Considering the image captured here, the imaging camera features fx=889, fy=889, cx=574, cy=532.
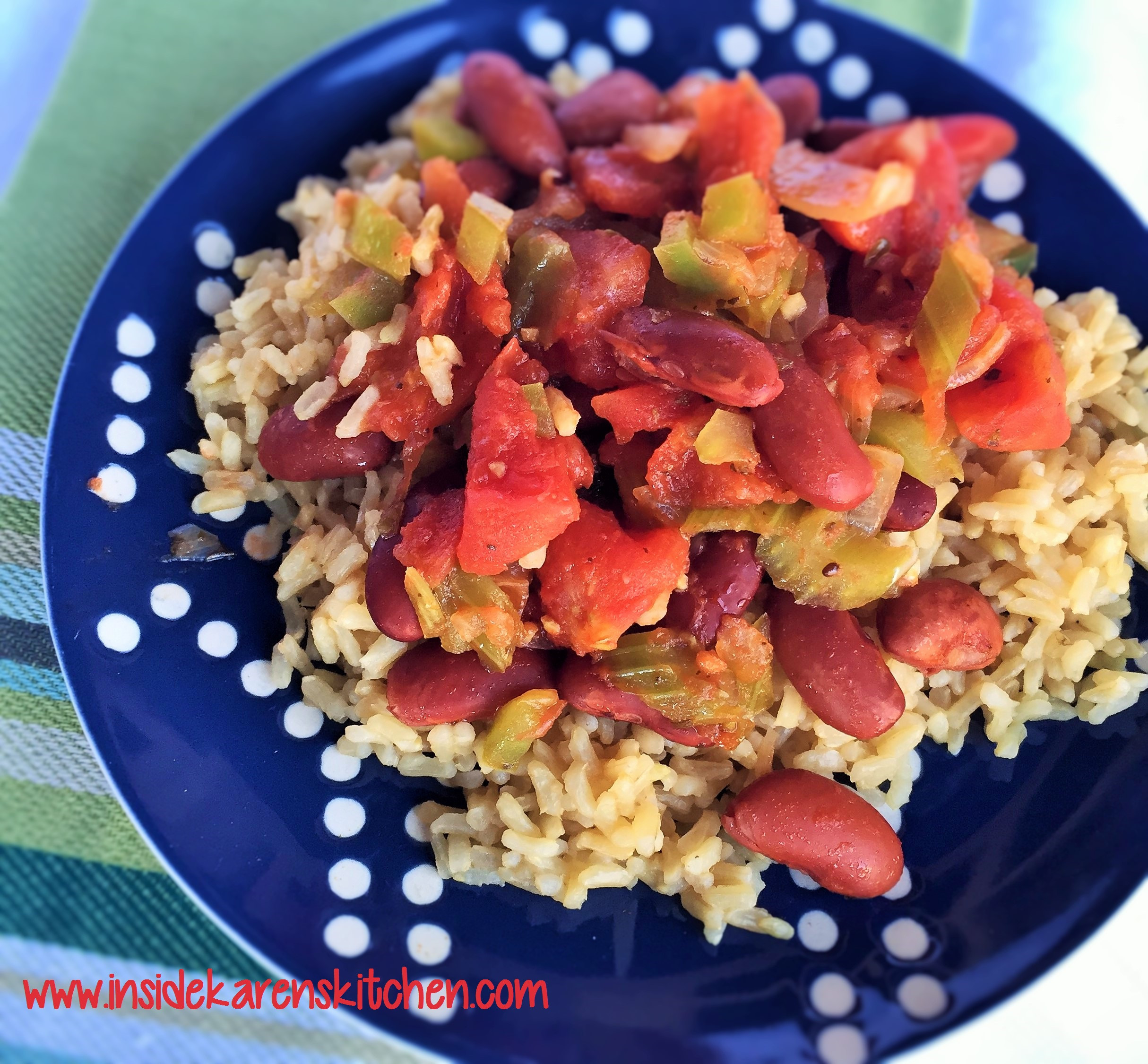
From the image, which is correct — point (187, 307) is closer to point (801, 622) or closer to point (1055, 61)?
point (801, 622)

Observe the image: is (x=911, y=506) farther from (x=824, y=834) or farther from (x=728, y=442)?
(x=824, y=834)

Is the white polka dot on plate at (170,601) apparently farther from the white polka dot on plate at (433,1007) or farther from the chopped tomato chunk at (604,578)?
the white polka dot on plate at (433,1007)

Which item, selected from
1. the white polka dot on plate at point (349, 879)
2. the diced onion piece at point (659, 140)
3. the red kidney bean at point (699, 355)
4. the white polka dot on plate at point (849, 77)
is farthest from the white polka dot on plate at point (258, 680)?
the white polka dot on plate at point (849, 77)

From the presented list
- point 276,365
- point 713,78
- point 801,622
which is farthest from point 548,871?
point 713,78

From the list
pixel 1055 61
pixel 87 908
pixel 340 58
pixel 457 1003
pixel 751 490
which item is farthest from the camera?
pixel 1055 61

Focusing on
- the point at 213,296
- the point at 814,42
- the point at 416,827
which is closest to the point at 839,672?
the point at 416,827

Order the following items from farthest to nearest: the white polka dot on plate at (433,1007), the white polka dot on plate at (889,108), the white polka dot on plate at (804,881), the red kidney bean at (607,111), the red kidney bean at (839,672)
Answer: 1. the white polka dot on plate at (889,108)
2. the red kidney bean at (607,111)
3. the white polka dot on plate at (804,881)
4. the red kidney bean at (839,672)
5. the white polka dot on plate at (433,1007)

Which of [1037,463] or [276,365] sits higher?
[276,365]
